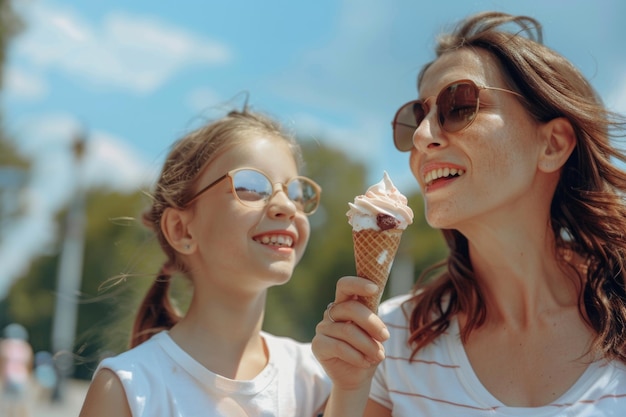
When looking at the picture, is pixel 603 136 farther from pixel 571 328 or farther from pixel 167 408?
pixel 167 408

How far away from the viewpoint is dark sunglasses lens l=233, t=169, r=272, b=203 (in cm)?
331

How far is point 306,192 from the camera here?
3.64 metres

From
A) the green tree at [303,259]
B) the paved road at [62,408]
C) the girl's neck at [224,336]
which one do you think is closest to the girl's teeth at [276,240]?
the girl's neck at [224,336]

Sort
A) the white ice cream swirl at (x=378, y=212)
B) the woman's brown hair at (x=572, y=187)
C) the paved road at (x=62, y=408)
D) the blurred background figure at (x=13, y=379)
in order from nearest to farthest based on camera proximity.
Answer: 1. the white ice cream swirl at (x=378, y=212)
2. the woman's brown hair at (x=572, y=187)
3. the blurred background figure at (x=13, y=379)
4. the paved road at (x=62, y=408)

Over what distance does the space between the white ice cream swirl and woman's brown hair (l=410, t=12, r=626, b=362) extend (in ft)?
2.76

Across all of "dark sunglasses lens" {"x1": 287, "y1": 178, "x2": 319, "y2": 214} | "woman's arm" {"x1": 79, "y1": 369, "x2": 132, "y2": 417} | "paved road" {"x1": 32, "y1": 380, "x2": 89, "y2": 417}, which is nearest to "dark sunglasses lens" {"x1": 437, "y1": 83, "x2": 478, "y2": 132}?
"dark sunglasses lens" {"x1": 287, "y1": 178, "x2": 319, "y2": 214}

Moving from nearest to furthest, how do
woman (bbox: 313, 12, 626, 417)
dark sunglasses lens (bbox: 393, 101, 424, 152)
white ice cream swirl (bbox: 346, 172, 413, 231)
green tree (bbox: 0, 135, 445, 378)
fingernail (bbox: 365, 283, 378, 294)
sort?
fingernail (bbox: 365, 283, 378, 294), white ice cream swirl (bbox: 346, 172, 413, 231), woman (bbox: 313, 12, 626, 417), dark sunglasses lens (bbox: 393, 101, 424, 152), green tree (bbox: 0, 135, 445, 378)

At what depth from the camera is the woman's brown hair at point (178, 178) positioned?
140 inches

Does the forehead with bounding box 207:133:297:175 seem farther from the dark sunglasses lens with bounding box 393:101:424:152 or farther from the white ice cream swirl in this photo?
the white ice cream swirl

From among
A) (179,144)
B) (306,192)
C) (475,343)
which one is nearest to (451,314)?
(475,343)

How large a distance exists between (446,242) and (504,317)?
571 millimetres

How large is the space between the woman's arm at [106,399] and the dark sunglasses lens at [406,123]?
175 cm

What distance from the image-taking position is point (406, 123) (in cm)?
350

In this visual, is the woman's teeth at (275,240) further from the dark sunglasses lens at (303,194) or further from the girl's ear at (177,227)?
the girl's ear at (177,227)
